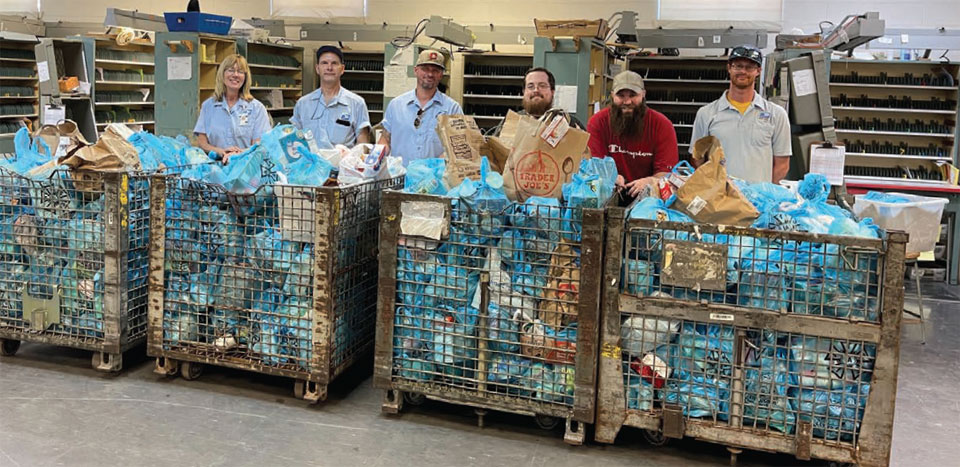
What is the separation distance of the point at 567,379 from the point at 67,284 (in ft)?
7.38

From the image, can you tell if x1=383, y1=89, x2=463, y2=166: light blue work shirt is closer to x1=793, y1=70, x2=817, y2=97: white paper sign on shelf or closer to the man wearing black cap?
the man wearing black cap

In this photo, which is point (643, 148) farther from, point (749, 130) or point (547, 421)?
point (547, 421)

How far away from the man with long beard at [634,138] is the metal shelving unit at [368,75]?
264 inches

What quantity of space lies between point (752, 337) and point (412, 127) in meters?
2.37

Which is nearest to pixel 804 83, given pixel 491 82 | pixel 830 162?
pixel 830 162

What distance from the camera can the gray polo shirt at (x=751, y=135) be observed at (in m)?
4.30

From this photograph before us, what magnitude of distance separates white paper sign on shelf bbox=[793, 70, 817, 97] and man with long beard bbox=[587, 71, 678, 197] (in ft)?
5.52

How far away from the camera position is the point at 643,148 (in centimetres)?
389

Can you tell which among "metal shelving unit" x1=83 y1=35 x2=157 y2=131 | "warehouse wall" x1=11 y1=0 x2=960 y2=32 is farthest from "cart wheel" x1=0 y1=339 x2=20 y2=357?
"warehouse wall" x1=11 y1=0 x2=960 y2=32

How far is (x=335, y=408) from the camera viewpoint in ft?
10.9

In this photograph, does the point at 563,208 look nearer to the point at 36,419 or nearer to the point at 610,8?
the point at 36,419

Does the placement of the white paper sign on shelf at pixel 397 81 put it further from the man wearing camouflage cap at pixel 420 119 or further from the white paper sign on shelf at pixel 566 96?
the man wearing camouflage cap at pixel 420 119

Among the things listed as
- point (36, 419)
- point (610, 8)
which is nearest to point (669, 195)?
point (36, 419)

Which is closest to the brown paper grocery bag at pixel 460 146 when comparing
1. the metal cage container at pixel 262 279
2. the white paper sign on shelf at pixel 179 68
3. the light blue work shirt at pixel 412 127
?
the metal cage container at pixel 262 279
